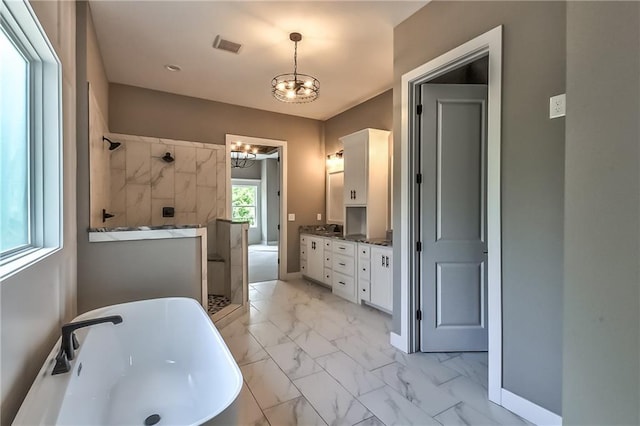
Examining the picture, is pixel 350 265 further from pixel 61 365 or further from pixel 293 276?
pixel 61 365

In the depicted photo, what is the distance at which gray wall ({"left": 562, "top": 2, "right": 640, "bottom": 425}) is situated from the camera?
72 cm

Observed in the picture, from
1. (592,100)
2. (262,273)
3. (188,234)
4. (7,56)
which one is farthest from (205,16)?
(262,273)

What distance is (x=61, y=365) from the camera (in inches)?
51.8

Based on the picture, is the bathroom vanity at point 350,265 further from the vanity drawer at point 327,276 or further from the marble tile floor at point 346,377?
the marble tile floor at point 346,377

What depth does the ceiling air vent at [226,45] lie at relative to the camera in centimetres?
288

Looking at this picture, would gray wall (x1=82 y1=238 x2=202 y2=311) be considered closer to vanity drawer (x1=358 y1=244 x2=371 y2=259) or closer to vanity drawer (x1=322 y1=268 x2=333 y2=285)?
vanity drawer (x1=358 y1=244 x2=371 y2=259)

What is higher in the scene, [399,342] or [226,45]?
[226,45]

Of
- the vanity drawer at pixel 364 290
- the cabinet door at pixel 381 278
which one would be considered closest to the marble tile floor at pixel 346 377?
the cabinet door at pixel 381 278

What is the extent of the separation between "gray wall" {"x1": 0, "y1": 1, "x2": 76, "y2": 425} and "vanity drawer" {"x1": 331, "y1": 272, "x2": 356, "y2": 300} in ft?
9.39

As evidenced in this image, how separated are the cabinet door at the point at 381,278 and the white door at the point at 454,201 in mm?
842

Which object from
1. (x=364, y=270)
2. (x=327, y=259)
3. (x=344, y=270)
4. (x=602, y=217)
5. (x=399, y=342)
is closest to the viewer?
(x=602, y=217)

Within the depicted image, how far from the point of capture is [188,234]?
2586 mm

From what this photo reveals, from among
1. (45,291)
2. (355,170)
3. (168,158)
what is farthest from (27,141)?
(355,170)

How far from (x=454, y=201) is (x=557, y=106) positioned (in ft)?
3.38
